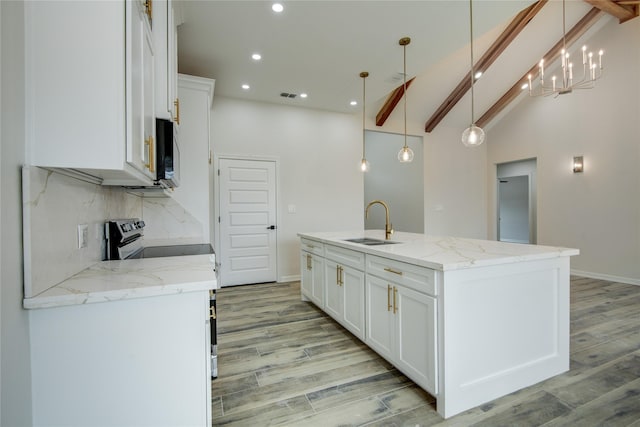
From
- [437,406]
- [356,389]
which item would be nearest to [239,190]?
[356,389]

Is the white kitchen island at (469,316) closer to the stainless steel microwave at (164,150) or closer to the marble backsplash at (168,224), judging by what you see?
the stainless steel microwave at (164,150)

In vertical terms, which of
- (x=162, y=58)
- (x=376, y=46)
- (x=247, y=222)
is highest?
(x=376, y=46)

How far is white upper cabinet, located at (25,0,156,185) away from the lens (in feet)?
3.25

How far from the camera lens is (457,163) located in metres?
6.48

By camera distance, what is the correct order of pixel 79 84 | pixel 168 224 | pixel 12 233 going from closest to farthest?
pixel 12 233
pixel 79 84
pixel 168 224

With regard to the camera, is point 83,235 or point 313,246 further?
point 313,246

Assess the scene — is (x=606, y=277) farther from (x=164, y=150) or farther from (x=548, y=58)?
(x=164, y=150)

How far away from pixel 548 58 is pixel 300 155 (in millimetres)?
4691

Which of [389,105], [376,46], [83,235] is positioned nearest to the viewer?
[83,235]

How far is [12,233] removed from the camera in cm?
92

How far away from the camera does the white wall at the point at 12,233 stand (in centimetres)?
86

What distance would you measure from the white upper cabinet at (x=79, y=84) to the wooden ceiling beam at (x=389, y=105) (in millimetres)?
4615

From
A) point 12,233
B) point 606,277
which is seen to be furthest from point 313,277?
point 606,277

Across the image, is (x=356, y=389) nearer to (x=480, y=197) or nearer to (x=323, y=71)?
(x=323, y=71)
